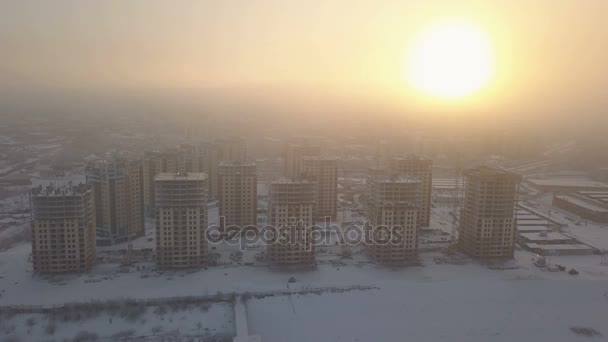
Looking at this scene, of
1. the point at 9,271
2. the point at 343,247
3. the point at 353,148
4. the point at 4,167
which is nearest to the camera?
the point at 9,271

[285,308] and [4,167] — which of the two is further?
[4,167]

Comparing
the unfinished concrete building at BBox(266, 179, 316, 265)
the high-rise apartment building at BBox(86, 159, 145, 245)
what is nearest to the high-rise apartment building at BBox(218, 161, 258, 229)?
A: the unfinished concrete building at BBox(266, 179, 316, 265)

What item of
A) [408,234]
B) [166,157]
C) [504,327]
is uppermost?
[166,157]

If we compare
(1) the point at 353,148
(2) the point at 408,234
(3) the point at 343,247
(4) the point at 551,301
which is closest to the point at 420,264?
(2) the point at 408,234

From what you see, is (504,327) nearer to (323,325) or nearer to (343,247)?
(323,325)

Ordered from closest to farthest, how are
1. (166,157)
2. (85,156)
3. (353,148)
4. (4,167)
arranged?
1. (166,157)
2. (4,167)
3. (85,156)
4. (353,148)

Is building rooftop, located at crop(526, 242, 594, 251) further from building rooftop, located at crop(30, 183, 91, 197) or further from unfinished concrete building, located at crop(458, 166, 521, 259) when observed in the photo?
building rooftop, located at crop(30, 183, 91, 197)

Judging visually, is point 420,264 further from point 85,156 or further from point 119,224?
point 85,156

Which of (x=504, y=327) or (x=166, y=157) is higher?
(x=166, y=157)
